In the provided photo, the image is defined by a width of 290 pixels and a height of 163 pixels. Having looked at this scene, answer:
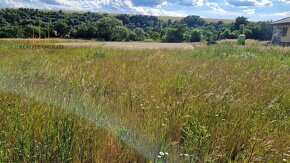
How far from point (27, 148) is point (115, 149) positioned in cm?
72

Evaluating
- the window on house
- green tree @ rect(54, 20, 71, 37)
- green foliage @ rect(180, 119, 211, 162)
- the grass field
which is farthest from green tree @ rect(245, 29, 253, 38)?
green foliage @ rect(180, 119, 211, 162)

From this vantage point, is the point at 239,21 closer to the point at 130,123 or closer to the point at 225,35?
the point at 225,35

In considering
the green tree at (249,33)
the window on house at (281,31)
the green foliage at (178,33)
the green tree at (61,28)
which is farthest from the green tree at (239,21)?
the green tree at (61,28)

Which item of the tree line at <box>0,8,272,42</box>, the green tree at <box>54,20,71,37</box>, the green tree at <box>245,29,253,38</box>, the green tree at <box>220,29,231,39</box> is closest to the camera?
the tree line at <box>0,8,272,42</box>

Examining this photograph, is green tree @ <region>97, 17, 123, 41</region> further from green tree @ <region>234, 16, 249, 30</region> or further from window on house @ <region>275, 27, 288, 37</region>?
window on house @ <region>275, 27, 288, 37</region>

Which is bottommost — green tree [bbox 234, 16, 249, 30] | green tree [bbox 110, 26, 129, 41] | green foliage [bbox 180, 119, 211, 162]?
green foliage [bbox 180, 119, 211, 162]

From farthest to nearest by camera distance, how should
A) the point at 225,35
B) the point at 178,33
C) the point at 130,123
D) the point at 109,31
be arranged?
1. the point at 225,35
2. the point at 109,31
3. the point at 178,33
4. the point at 130,123

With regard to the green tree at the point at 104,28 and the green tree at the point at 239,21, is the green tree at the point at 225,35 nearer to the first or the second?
the green tree at the point at 239,21

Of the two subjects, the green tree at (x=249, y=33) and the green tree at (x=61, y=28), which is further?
the green tree at (x=61, y=28)

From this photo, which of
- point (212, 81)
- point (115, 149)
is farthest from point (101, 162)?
point (212, 81)

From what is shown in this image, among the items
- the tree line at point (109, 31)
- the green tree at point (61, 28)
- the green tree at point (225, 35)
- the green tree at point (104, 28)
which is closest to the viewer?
the tree line at point (109, 31)

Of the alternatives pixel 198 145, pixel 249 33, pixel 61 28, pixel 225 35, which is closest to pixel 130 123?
pixel 198 145

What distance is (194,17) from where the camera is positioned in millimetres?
120938

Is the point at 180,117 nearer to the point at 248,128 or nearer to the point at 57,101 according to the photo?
the point at 248,128
